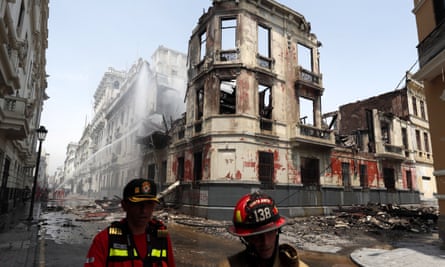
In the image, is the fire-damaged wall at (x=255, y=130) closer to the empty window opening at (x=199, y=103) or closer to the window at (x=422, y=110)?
the empty window opening at (x=199, y=103)

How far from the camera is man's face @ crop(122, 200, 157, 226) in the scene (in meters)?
2.28

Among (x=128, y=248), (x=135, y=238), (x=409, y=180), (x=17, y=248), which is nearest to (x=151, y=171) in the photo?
(x=17, y=248)

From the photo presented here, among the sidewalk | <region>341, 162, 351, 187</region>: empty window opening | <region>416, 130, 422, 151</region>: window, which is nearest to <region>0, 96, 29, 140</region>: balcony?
the sidewalk

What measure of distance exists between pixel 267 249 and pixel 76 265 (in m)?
5.92

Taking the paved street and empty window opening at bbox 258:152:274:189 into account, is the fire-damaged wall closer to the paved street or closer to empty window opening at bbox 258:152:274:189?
empty window opening at bbox 258:152:274:189

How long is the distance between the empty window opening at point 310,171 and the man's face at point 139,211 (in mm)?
15565

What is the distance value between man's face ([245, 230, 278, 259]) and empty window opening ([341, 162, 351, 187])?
756 inches

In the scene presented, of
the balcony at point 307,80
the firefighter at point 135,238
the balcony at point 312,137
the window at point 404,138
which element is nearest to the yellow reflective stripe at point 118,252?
the firefighter at point 135,238

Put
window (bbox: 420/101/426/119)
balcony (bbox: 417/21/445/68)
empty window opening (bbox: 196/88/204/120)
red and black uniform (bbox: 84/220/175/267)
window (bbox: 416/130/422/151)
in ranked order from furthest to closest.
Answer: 1. window (bbox: 420/101/426/119)
2. window (bbox: 416/130/422/151)
3. empty window opening (bbox: 196/88/204/120)
4. balcony (bbox: 417/21/445/68)
5. red and black uniform (bbox: 84/220/175/267)

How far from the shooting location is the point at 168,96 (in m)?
33.9

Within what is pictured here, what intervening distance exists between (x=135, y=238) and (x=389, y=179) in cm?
2536

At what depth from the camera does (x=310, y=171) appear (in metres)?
17.2

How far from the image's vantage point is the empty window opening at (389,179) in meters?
22.1

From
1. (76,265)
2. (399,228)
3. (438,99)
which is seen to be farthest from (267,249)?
(399,228)
